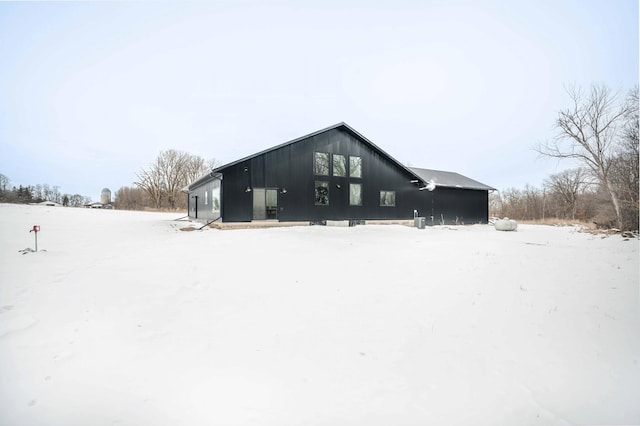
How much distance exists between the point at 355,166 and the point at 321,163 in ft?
8.16

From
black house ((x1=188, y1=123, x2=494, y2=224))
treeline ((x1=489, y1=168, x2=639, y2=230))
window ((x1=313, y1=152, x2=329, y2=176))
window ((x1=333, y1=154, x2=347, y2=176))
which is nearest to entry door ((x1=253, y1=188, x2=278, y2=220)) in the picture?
black house ((x1=188, y1=123, x2=494, y2=224))

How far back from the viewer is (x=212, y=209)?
16531 millimetres

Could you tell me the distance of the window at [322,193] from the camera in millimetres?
16609

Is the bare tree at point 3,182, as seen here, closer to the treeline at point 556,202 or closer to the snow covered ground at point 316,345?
the snow covered ground at point 316,345

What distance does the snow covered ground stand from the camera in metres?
2.42

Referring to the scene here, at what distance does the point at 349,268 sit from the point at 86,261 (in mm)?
6700

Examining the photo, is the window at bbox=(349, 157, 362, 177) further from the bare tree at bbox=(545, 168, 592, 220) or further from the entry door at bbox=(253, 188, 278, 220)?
the bare tree at bbox=(545, 168, 592, 220)

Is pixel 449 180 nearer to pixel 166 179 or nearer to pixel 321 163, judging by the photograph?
pixel 321 163

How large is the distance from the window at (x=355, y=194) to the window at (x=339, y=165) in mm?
1006

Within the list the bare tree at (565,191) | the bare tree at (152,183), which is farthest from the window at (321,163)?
the bare tree at (152,183)

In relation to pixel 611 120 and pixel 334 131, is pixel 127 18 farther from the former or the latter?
pixel 611 120

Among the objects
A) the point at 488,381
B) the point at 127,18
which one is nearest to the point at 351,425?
the point at 488,381

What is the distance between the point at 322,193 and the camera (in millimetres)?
16750

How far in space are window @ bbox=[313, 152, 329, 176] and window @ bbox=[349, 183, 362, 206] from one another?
6.60ft
